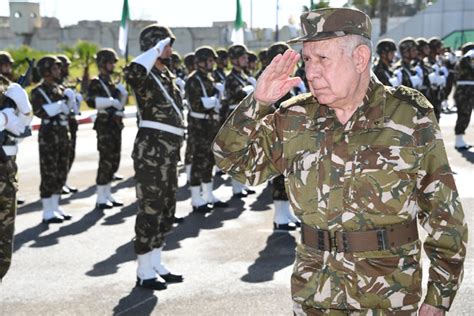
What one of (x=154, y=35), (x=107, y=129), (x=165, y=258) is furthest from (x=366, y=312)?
(x=107, y=129)

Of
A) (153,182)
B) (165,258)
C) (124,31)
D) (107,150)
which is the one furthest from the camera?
(124,31)

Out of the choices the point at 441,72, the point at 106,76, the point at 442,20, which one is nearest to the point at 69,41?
the point at 442,20

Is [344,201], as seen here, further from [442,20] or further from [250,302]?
[442,20]

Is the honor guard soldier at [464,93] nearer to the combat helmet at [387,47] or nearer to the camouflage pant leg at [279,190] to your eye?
the combat helmet at [387,47]

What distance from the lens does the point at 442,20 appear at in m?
42.7

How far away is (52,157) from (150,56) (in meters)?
3.56

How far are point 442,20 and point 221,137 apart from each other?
4218 cm

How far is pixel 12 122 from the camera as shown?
486cm

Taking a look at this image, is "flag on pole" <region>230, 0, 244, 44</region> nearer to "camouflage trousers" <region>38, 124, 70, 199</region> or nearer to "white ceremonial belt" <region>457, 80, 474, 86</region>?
"white ceremonial belt" <region>457, 80, 474, 86</region>

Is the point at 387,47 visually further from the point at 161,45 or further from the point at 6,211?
the point at 6,211

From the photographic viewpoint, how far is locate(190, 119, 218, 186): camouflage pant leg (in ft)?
30.1

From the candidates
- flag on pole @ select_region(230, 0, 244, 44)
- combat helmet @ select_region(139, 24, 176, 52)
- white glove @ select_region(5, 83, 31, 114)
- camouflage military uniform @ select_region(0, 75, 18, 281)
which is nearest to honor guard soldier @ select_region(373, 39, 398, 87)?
flag on pole @ select_region(230, 0, 244, 44)

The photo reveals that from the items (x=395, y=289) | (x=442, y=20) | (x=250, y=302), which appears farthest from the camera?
(x=442, y=20)

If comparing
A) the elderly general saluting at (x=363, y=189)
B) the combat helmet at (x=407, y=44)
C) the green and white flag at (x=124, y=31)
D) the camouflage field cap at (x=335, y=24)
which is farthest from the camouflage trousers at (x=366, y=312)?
the green and white flag at (x=124, y=31)
